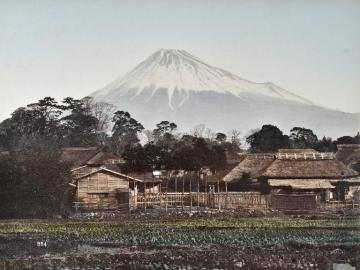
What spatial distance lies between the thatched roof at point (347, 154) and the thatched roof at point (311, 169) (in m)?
0.29

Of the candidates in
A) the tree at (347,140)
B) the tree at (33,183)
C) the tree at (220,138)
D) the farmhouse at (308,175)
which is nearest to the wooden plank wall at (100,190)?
the tree at (33,183)

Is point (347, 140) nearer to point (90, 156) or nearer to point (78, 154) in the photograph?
point (78, 154)

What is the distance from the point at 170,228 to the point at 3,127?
703 centimetres

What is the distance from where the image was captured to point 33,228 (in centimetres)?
1809

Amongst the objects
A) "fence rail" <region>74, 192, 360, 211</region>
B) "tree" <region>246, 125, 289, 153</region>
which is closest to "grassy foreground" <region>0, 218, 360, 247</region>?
"fence rail" <region>74, 192, 360, 211</region>

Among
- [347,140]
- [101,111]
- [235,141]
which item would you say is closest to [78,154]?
[101,111]

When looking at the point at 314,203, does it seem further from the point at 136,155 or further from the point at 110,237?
the point at 110,237

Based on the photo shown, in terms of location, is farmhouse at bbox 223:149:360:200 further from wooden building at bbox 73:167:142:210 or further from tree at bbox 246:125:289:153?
wooden building at bbox 73:167:142:210

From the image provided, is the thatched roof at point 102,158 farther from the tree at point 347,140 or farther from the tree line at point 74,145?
the tree at point 347,140

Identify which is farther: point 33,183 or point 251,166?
point 251,166

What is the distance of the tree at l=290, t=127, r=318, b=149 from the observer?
24.0 m

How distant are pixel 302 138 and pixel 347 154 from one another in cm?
194

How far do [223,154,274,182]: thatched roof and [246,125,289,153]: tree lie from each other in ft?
2.58

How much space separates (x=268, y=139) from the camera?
28.6m
